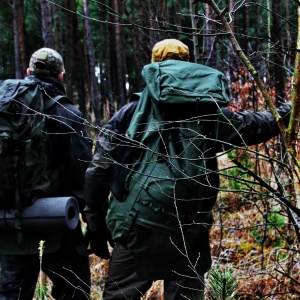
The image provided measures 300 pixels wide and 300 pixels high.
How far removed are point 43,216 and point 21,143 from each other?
0.44 metres

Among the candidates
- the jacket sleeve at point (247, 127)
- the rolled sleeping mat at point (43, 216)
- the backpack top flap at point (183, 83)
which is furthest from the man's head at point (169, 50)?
the rolled sleeping mat at point (43, 216)

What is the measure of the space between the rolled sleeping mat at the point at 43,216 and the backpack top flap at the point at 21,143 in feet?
0.17

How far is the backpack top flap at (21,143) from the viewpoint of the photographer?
2779 millimetres

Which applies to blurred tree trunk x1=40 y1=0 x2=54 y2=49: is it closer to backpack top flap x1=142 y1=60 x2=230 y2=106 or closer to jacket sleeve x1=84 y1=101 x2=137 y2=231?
jacket sleeve x1=84 y1=101 x2=137 y2=231

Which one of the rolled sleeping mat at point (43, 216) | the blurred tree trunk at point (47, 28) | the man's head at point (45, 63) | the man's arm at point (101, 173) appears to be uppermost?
the blurred tree trunk at point (47, 28)

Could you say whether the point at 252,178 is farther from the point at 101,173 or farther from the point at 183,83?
the point at 183,83

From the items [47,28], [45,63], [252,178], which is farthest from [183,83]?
[47,28]

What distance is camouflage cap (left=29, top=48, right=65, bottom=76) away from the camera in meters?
3.27

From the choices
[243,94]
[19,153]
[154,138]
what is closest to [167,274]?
[154,138]

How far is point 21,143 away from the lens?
111 inches

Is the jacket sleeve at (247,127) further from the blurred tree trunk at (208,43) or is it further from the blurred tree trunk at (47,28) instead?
the blurred tree trunk at (47,28)

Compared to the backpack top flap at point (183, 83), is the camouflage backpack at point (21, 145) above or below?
below

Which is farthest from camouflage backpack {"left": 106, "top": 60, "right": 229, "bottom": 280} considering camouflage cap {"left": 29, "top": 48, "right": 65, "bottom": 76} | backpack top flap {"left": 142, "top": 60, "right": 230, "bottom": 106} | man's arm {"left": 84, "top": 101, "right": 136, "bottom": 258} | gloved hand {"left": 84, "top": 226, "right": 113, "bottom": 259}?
camouflage cap {"left": 29, "top": 48, "right": 65, "bottom": 76}

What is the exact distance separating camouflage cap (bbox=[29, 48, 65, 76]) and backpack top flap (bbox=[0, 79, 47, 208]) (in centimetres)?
37
